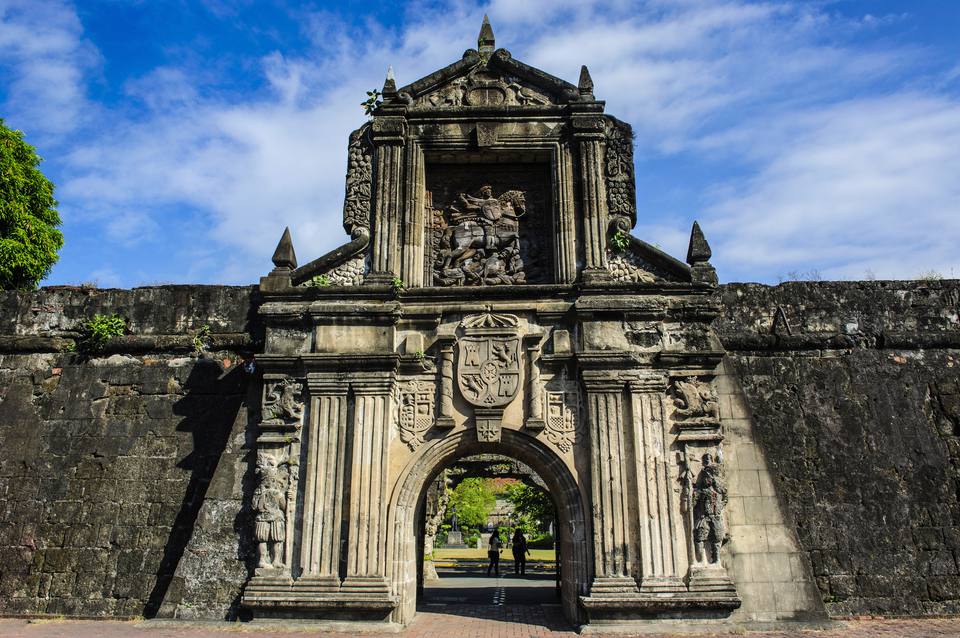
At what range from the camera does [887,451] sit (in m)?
10.8

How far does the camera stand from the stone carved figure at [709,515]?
926 centimetres

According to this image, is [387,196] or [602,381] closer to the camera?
[602,381]

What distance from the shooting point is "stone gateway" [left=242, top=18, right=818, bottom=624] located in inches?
366

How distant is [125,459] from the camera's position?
11094 millimetres

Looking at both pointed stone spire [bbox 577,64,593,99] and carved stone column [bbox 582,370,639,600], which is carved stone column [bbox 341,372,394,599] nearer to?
carved stone column [bbox 582,370,639,600]

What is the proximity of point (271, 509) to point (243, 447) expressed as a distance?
3.90ft

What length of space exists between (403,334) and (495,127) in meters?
3.92

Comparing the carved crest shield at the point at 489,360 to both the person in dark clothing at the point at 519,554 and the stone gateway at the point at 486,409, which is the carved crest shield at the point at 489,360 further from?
the person in dark clothing at the point at 519,554

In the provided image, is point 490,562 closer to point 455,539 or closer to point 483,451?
point 483,451

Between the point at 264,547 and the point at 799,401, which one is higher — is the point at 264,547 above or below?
below

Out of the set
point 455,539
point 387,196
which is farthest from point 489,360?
point 455,539

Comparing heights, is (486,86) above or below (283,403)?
above

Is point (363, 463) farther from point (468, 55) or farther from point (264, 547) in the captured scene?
point (468, 55)

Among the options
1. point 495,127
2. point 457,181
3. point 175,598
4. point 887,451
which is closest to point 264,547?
point 175,598
